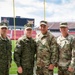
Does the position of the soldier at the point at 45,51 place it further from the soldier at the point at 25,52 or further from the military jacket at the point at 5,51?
the military jacket at the point at 5,51

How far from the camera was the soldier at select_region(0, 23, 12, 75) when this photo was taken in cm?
699

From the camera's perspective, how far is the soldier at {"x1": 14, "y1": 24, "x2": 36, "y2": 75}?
7059 mm

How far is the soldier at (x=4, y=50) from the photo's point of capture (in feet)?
22.9

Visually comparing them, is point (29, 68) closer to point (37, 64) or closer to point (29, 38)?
point (37, 64)

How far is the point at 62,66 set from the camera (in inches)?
285

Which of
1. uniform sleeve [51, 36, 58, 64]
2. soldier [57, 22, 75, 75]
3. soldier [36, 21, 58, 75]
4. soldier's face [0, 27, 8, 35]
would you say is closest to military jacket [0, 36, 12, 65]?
soldier's face [0, 27, 8, 35]

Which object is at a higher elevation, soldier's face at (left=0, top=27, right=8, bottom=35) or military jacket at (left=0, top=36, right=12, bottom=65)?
soldier's face at (left=0, top=27, right=8, bottom=35)

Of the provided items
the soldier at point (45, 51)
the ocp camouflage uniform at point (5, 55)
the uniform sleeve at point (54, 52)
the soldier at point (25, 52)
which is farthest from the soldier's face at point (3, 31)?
the uniform sleeve at point (54, 52)

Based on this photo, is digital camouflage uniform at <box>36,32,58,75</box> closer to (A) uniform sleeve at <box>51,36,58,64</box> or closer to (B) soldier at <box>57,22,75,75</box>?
(A) uniform sleeve at <box>51,36,58,64</box>

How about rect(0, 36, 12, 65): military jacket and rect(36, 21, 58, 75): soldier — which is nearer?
rect(0, 36, 12, 65): military jacket

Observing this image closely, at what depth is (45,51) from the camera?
719 centimetres

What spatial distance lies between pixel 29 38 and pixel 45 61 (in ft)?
2.16

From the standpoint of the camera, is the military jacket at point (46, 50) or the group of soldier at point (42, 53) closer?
the group of soldier at point (42, 53)

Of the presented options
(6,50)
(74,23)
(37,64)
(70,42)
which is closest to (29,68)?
(37,64)
